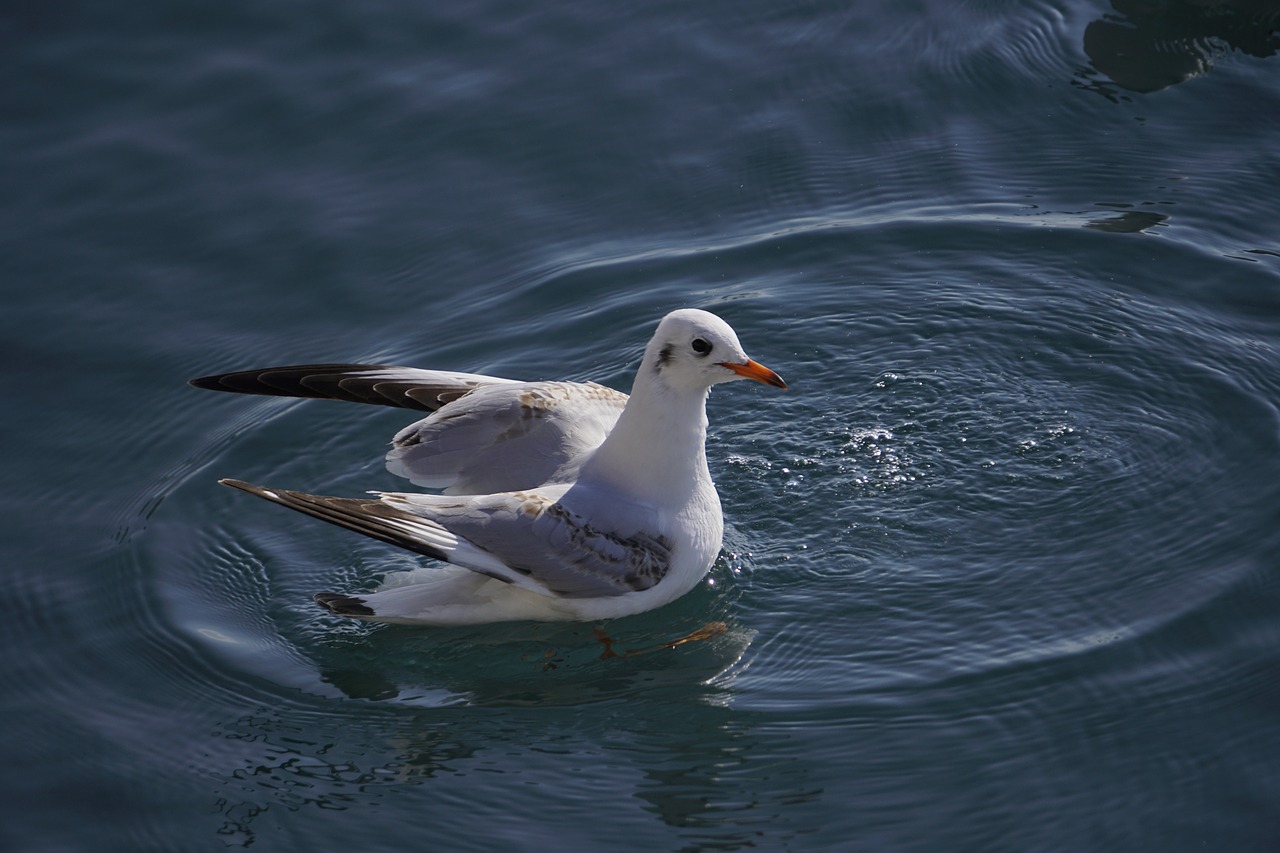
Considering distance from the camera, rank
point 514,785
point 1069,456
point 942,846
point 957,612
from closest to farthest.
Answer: point 942,846, point 514,785, point 957,612, point 1069,456

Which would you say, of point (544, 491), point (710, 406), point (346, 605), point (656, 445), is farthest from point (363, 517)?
point (710, 406)

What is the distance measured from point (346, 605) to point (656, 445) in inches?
58.2

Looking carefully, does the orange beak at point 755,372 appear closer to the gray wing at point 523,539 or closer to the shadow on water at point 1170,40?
the gray wing at point 523,539

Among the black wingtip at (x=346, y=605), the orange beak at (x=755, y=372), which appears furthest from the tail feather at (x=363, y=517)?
the orange beak at (x=755, y=372)

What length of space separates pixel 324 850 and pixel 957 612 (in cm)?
270

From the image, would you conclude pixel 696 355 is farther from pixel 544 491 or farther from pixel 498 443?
pixel 498 443

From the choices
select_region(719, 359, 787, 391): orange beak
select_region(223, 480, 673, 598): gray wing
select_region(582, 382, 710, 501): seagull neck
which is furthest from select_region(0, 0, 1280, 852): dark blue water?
select_region(719, 359, 787, 391): orange beak

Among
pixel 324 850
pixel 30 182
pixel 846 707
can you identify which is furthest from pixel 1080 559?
pixel 30 182

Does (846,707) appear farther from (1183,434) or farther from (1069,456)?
(1183,434)

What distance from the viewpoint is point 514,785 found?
5637 mm

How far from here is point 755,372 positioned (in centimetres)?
623

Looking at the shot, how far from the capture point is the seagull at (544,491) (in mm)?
6105

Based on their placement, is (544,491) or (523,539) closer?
(523,539)

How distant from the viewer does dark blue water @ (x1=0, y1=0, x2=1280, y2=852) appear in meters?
5.66
